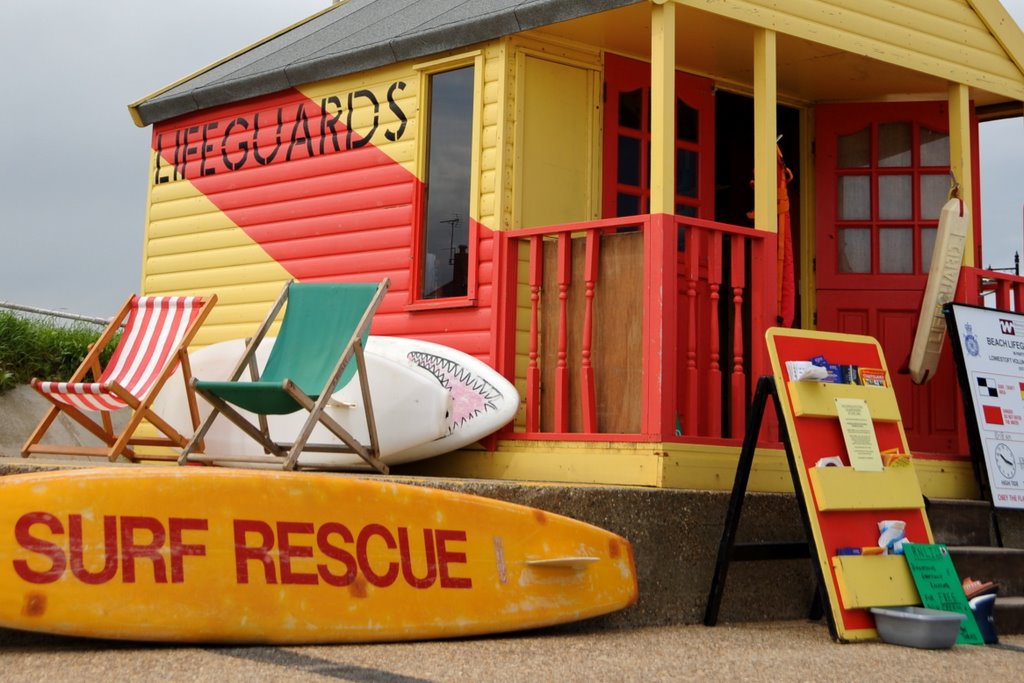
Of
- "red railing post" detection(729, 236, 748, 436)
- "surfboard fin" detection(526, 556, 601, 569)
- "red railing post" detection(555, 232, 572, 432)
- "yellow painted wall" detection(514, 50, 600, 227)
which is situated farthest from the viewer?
"yellow painted wall" detection(514, 50, 600, 227)

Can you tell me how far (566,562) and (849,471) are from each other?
1.38 metres

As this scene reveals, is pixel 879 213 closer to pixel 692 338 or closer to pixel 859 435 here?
pixel 692 338

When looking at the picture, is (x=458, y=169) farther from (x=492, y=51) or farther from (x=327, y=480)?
(x=327, y=480)

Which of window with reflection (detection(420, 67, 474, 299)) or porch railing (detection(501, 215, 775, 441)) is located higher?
window with reflection (detection(420, 67, 474, 299))

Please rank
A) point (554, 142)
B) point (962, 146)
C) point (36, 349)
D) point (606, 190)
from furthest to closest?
point (36, 349) → point (962, 146) → point (606, 190) → point (554, 142)

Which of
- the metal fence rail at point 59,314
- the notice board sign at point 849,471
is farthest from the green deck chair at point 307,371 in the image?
the metal fence rail at point 59,314

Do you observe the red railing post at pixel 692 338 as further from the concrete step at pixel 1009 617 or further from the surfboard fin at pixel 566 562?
the concrete step at pixel 1009 617

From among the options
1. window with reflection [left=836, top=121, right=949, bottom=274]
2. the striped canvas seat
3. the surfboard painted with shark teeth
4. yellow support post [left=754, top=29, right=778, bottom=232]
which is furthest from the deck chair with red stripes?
window with reflection [left=836, top=121, right=949, bottom=274]

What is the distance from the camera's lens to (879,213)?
8.23 metres

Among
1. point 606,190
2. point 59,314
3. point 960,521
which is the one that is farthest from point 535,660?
point 59,314

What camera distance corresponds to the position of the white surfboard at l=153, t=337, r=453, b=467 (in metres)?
6.40

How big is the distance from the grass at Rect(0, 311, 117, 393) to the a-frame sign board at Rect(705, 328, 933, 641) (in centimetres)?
1059

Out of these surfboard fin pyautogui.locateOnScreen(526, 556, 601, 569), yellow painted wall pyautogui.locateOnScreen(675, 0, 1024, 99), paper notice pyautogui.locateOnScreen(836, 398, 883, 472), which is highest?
yellow painted wall pyautogui.locateOnScreen(675, 0, 1024, 99)

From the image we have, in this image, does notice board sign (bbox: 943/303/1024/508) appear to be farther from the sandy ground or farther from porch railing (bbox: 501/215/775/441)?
the sandy ground
